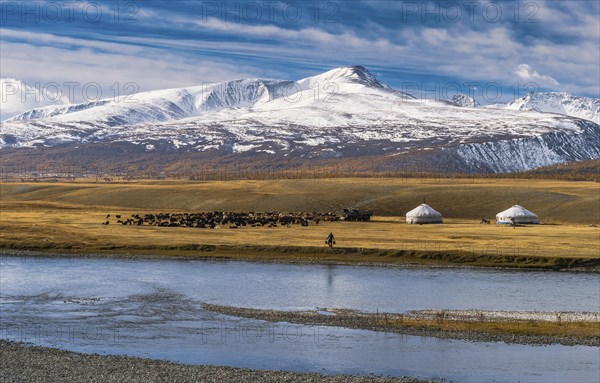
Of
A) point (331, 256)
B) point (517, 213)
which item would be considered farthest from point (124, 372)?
point (517, 213)

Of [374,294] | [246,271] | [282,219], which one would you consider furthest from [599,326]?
[282,219]

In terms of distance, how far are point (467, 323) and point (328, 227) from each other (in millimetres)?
63284

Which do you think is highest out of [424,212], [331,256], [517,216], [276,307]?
[424,212]

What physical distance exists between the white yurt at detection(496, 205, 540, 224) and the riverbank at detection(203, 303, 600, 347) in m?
67.0

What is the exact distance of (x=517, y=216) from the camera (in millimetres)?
117562

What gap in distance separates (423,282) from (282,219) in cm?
5274

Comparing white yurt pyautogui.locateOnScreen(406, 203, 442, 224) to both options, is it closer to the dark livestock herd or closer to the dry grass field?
the dry grass field

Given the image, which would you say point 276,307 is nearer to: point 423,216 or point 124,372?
point 124,372

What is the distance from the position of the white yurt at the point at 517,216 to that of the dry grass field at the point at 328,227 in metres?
3.60

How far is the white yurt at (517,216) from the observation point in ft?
386

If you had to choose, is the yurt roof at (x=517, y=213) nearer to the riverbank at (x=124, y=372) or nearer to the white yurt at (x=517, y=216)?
the white yurt at (x=517, y=216)

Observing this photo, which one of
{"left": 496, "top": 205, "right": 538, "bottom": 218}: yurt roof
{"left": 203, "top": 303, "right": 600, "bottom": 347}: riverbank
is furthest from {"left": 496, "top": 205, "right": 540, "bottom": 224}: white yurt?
{"left": 203, "top": 303, "right": 600, "bottom": 347}: riverbank

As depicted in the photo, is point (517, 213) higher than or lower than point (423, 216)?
higher

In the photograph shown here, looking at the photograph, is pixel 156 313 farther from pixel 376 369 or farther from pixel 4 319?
pixel 376 369
